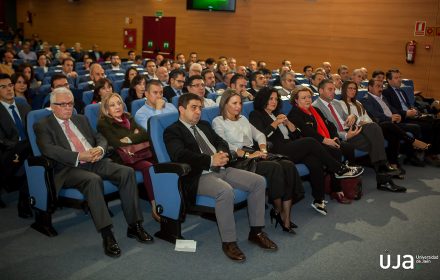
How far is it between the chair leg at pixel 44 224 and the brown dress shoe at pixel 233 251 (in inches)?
54.8

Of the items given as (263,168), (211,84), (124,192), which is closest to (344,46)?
(211,84)

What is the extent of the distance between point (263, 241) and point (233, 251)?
1.02 feet

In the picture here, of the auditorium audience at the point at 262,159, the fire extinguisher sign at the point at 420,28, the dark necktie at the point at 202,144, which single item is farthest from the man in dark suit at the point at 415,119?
the fire extinguisher sign at the point at 420,28

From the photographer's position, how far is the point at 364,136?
506cm

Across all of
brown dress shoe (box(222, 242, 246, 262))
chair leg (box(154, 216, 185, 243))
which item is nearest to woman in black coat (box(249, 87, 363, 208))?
brown dress shoe (box(222, 242, 246, 262))

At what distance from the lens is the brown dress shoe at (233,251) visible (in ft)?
10.8

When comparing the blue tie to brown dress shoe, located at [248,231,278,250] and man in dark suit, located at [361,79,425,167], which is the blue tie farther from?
man in dark suit, located at [361,79,425,167]

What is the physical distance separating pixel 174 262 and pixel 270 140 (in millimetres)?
1690

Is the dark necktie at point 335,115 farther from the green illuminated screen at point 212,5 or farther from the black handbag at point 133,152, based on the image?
the green illuminated screen at point 212,5

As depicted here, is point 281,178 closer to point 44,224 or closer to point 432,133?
point 44,224

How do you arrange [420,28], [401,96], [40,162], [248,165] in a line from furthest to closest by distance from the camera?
[420,28], [401,96], [248,165], [40,162]

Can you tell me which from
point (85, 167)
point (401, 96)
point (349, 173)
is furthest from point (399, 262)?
point (401, 96)

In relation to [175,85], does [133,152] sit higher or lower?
lower

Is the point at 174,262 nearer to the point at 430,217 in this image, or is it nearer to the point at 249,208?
the point at 249,208
